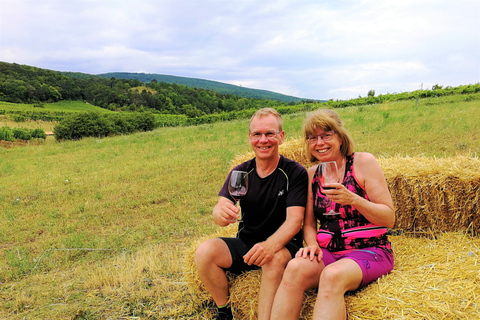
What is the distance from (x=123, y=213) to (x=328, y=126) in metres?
5.77

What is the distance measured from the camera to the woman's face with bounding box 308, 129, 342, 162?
8.63ft

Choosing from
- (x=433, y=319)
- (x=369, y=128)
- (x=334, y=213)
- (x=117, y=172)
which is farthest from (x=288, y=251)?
(x=369, y=128)

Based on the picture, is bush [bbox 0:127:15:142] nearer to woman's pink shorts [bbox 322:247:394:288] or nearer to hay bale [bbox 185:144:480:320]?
hay bale [bbox 185:144:480:320]

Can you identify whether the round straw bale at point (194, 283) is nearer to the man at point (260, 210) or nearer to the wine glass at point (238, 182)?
the man at point (260, 210)

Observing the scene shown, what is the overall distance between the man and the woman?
6.4 inches

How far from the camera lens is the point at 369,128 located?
40.4 ft

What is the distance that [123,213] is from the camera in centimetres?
708

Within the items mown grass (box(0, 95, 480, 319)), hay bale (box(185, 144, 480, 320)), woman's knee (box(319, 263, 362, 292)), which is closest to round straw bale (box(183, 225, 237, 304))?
hay bale (box(185, 144, 480, 320))

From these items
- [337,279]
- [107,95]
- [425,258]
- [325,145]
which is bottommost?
[425,258]

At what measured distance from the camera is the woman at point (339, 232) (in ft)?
6.84

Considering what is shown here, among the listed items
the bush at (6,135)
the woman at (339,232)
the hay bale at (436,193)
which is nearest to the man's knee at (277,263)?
the woman at (339,232)

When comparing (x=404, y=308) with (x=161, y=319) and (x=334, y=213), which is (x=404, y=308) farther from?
(x=161, y=319)

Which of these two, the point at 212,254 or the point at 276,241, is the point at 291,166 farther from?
the point at 212,254

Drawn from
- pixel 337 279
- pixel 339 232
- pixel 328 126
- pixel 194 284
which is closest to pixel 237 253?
pixel 194 284
